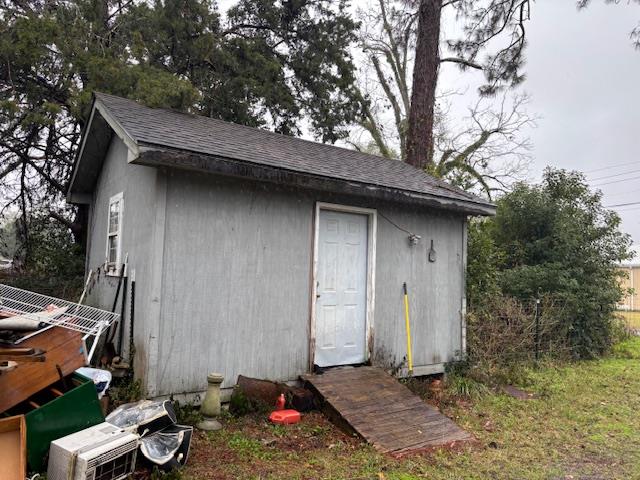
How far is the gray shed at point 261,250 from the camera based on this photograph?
493 centimetres

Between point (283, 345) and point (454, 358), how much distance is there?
3.15 meters

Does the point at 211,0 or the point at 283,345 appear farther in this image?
the point at 211,0

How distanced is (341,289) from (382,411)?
1.72 metres

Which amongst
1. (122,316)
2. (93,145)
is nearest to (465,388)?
(122,316)

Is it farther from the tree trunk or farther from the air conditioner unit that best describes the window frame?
the tree trunk

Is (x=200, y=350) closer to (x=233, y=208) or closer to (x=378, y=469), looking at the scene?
(x=233, y=208)

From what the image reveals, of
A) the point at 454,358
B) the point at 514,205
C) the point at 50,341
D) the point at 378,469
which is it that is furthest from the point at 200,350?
the point at 514,205

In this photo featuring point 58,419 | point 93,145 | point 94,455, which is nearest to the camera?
point 94,455

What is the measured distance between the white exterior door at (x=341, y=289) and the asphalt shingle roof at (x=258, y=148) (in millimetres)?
709

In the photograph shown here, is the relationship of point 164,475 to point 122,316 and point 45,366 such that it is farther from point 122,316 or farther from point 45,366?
point 122,316

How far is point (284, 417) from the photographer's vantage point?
16.2ft

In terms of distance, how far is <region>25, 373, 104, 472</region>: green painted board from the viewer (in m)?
3.34

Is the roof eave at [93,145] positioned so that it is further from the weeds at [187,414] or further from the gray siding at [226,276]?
the weeds at [187,414]

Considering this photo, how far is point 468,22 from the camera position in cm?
1212
